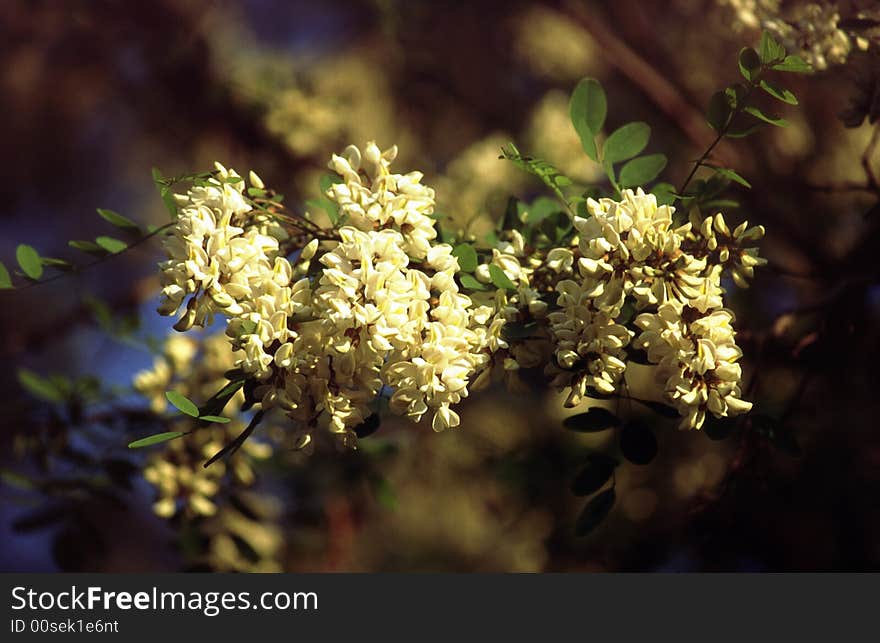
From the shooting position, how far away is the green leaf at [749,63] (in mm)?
652

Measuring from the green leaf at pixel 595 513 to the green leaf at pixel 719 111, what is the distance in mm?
340

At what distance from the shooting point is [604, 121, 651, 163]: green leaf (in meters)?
0.75

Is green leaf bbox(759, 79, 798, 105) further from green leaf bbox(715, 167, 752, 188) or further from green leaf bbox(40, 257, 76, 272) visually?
green leaf bbox(40, 257, 76, 272)

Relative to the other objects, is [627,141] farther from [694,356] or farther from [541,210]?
[694,356]

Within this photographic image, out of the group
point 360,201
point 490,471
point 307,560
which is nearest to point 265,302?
point 360,201

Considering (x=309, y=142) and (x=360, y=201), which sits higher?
(x=309, y=142)

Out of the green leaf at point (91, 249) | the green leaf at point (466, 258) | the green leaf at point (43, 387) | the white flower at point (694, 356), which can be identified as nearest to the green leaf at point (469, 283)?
the green leaf at point (466, 258)

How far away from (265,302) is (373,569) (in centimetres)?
128

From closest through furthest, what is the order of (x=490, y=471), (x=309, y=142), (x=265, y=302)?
(x=265, y=302), (x=490, y=471), (x=309, y=142)

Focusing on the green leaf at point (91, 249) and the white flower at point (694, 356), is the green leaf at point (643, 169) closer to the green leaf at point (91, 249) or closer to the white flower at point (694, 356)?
the white flower at point (694, 356)

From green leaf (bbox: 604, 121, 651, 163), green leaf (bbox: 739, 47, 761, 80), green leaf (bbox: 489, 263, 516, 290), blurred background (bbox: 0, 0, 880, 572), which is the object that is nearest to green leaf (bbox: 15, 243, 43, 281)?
blurred background (bbox: 0, 0, 880, 572)

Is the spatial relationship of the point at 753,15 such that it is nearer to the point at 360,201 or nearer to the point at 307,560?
the point at 360,201

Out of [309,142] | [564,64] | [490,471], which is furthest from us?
[564,64]

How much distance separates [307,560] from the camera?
1737 millimetres
